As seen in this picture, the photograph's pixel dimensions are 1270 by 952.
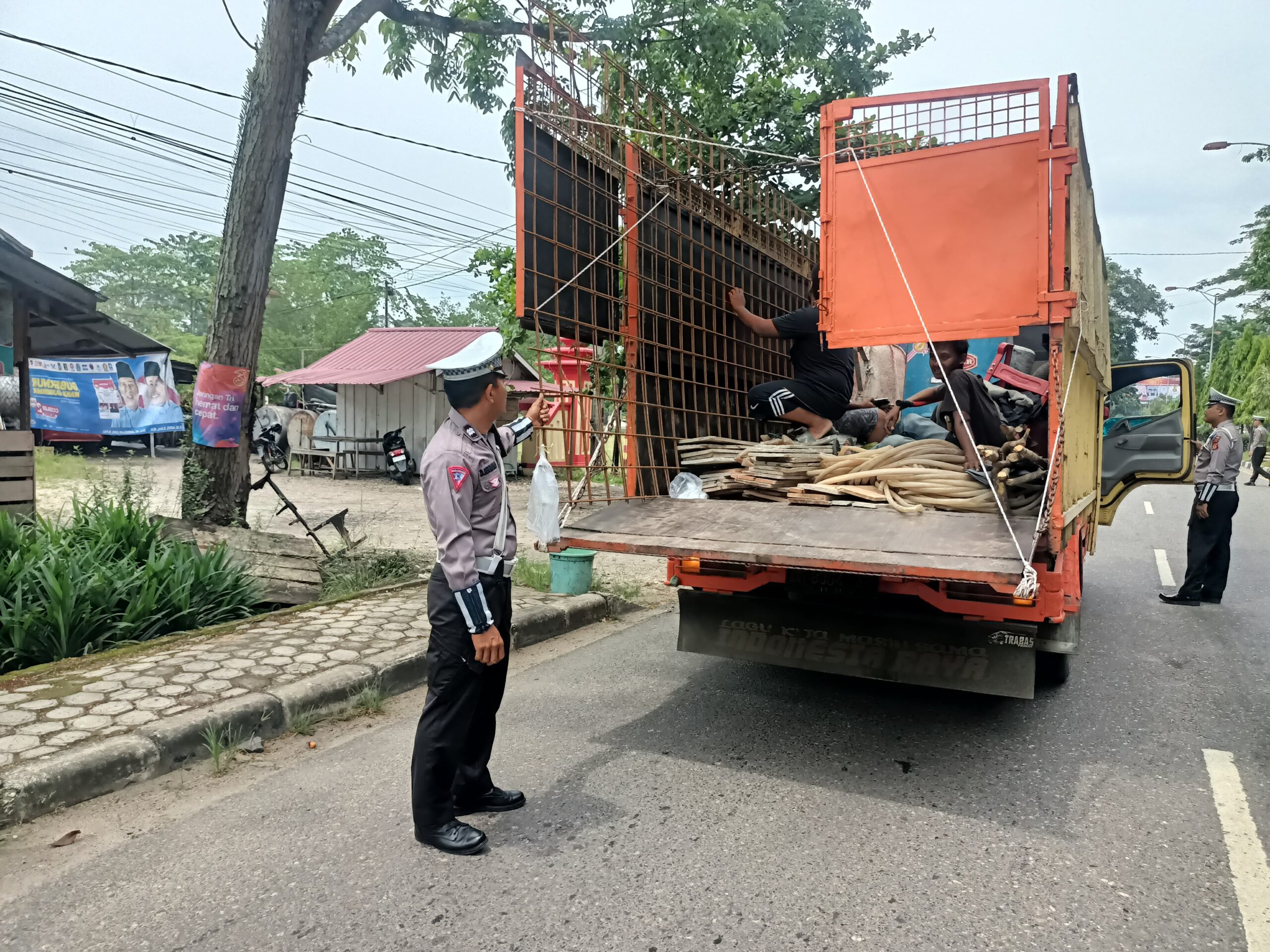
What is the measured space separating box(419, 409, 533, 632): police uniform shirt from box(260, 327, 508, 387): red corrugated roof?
14.0m

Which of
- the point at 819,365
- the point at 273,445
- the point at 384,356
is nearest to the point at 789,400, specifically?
the point at 819,365

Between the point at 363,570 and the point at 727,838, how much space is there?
471 centimetres

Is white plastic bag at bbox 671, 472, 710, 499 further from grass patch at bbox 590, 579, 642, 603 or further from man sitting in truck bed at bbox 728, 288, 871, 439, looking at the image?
grass patch at bbox 590, 579, 642, 603

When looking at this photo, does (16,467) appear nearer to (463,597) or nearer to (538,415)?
(538,415)

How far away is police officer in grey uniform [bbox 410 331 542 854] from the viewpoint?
9.14ft

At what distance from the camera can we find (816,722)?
4.06 metres

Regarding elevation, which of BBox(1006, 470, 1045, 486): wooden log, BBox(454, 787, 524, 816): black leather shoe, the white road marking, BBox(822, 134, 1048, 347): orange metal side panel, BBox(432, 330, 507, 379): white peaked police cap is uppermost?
BBox(822, 134, 1048, 347): orange metal side panel

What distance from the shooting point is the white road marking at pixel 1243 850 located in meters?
2.37

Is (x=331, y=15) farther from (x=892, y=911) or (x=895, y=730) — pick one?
(x=892, y=911)

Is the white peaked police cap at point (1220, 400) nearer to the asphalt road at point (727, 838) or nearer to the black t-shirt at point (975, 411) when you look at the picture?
the asphalt road at point (727, 838)

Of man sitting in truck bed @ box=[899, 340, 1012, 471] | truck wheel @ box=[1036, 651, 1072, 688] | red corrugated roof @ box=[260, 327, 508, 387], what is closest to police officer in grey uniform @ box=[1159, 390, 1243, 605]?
truck wheel @ box=[1036, 651, 1072, 688]

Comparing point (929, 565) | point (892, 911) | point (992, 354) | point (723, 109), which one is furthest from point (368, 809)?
point (723, 109)

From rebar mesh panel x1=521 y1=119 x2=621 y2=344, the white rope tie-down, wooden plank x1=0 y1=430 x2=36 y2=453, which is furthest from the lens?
wooden plank x1=0 y1=430 x2=36 y2=453

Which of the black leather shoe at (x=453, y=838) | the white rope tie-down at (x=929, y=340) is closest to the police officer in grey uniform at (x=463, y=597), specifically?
the black leather shoe at (x=453, y=838)
